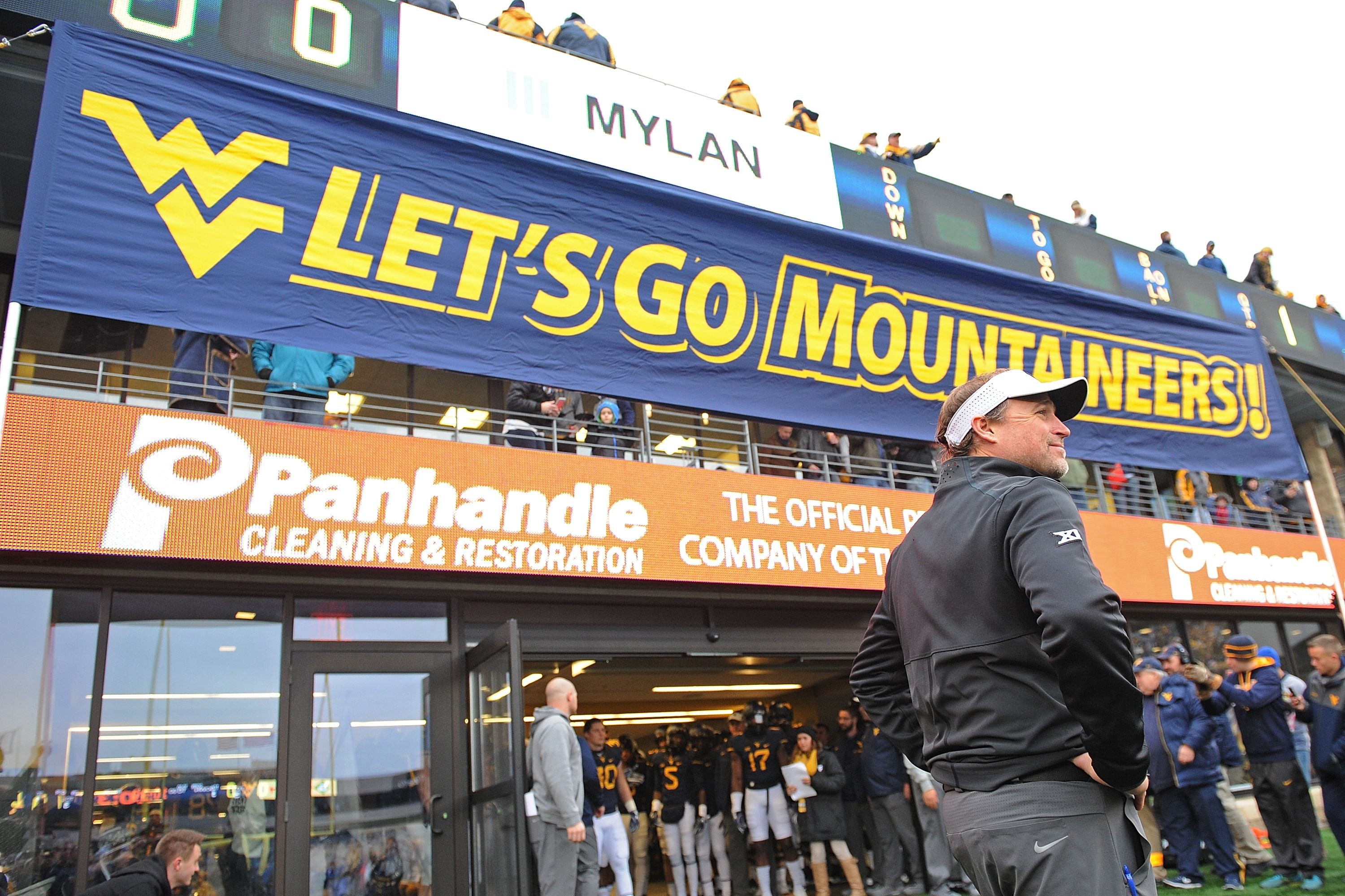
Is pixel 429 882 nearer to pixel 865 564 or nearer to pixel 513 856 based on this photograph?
pixel 513 856

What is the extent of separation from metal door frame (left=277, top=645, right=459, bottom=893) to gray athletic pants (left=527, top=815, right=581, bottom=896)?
3.08 feet

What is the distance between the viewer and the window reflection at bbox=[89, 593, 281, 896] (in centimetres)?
658

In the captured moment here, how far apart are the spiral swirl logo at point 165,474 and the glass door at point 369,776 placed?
5.20ft

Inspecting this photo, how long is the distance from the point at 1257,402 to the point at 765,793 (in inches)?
309

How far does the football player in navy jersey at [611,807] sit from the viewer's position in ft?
27.8

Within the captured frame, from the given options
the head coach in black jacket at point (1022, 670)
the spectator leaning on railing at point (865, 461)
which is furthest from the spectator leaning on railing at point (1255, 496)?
the head coach in black jacket at point (1022, 670)

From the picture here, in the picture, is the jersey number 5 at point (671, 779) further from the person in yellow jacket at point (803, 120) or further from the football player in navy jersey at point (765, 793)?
the person in yellow jacket at point (803, 120)

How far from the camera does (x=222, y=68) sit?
703 cm

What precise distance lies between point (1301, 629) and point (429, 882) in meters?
13.0

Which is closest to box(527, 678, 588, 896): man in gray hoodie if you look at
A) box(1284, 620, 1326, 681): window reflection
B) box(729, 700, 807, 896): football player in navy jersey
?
box(729, 700, 807, 896): football player in navy jersey

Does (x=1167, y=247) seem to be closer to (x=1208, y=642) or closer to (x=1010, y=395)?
(x=1208, y=642)

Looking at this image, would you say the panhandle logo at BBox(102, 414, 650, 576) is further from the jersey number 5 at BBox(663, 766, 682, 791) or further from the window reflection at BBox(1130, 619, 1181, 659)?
the window reflection at BBox(1130, 619, 1181, 659)

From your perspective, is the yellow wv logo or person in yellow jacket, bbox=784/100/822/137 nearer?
the yellow wv logo

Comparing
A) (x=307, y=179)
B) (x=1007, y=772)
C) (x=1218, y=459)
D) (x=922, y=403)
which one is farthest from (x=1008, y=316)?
(x=1007, y=772)
